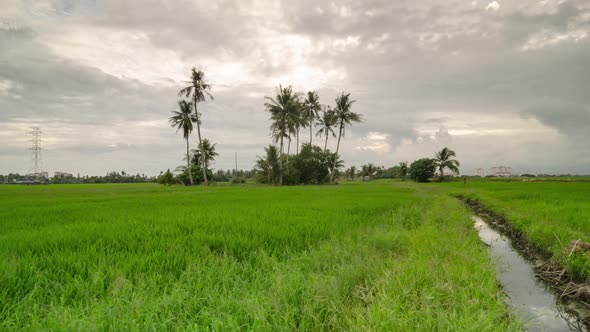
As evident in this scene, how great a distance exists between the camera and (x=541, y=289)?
13.5 ft

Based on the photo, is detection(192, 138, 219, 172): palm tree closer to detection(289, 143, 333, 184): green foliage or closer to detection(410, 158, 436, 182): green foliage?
detection(289, 143, 333, 184): green foliage

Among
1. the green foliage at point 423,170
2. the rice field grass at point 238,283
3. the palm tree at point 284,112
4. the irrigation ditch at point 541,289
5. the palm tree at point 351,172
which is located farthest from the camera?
the palm tree at point 351,172

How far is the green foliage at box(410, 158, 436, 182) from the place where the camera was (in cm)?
5934

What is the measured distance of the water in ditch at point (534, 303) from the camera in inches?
121

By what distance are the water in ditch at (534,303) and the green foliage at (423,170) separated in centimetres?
5882

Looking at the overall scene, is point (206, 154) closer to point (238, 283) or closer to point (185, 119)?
point (185, 119)

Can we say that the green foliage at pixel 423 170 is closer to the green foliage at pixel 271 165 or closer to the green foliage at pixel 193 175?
the green foliage at pixel 271 165

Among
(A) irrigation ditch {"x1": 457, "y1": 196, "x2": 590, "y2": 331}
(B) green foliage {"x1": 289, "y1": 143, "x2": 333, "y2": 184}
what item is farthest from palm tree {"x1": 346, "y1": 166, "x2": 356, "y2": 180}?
(A) irrigation ditch {"x1": 457, "y1": 196, "x2": 590, "y2": 331}

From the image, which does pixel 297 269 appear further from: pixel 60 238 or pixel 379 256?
pixel 60 238

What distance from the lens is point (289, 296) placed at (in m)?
2.71

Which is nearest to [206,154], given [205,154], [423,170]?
[205,154]

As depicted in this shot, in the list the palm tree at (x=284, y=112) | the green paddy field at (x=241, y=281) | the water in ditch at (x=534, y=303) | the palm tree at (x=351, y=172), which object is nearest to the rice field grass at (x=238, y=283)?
the green paddy field at (x=241, y=281)

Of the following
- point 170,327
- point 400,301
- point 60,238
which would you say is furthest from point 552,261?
point 60,238

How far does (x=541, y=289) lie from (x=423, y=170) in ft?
199
